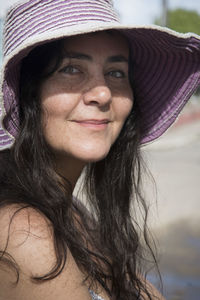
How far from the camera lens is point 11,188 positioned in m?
1.94

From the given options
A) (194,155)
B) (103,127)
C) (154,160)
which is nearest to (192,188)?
(154,160)

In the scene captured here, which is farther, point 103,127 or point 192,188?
point 192,188

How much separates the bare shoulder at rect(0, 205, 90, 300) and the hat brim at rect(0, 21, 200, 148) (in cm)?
48

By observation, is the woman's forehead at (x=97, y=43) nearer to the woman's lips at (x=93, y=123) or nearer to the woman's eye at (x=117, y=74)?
the woman's eye at (x=117, y=74)

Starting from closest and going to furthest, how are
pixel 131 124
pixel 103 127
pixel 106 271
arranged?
1. pixel 103 127
2. pixel 106 271
3. pixel 131 124

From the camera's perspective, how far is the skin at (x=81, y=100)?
1.99 m

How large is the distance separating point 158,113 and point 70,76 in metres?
0.67

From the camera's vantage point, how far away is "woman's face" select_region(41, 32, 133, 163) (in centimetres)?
199

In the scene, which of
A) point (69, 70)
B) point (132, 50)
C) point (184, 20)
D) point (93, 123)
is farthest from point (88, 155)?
point (184, 20)

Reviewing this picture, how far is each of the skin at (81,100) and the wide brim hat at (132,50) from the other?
0.39 feet

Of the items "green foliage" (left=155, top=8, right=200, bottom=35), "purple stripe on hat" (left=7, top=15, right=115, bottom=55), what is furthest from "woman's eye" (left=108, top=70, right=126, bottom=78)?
"green foliage" (left=155, top=8, right=200, bottom=35)

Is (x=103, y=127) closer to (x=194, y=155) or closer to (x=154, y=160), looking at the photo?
(x=154, y=160)

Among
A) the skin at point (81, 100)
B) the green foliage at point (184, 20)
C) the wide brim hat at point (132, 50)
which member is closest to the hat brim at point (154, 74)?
the wide brim hat at point (132, 50)

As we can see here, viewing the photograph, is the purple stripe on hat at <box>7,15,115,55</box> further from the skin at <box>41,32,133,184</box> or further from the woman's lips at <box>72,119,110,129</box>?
the woman's lips at <box>72,119,110,129</box>
